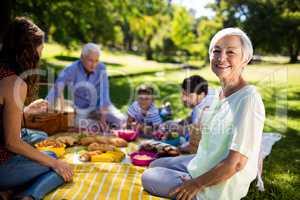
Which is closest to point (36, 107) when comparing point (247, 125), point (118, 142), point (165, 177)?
point (118, 142)

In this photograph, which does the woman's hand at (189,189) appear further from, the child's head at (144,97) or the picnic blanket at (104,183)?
the child's head at (144,97)

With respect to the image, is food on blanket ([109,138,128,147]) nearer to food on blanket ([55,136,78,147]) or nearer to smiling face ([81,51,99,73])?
food on blanket ([55,136,78,147])

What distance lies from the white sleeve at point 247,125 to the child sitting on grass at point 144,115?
2.75 m

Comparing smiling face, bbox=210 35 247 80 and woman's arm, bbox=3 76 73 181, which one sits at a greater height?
smiling face, bbox=210 35 247 80

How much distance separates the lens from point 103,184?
9.30 feet

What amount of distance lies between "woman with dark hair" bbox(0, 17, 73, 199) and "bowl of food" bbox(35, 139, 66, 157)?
1.06 metres

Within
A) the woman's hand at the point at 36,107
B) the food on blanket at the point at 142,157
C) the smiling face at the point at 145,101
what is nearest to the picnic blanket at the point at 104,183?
the food on blanket at the point at 142,157

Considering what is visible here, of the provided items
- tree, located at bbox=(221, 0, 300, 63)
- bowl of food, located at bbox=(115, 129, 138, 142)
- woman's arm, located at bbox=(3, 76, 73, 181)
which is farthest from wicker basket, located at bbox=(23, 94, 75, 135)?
tree, located at bbox=(221, 0, 300, 63)

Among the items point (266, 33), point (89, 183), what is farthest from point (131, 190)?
point (266, 33)

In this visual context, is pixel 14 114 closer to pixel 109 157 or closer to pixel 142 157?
pixel 109 157

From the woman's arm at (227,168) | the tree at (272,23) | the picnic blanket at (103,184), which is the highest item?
the tree at (272,23)

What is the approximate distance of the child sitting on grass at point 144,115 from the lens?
183 inches

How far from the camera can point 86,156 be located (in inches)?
137

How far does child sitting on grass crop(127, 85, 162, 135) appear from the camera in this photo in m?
4.64
